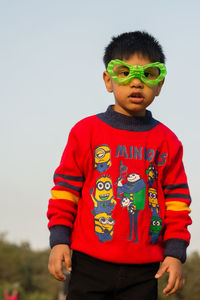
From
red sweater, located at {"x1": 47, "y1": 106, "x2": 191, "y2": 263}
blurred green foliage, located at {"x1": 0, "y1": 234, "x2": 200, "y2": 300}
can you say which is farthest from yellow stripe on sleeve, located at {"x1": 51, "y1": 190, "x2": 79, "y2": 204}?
blurred green foliage, located at {"x1": 0, "y1": 234, "x2": 200, "y2": 300}

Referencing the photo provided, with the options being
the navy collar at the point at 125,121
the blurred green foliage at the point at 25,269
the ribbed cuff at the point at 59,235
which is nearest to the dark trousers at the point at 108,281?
the ribbed cuff at the point at 59,235

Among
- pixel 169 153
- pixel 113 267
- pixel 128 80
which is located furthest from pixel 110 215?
pixel 128 80

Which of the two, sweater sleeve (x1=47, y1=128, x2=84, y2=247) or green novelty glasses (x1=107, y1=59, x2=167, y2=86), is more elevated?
green novelty glasses (x1=107, y1=59, x2=167, y2=86)

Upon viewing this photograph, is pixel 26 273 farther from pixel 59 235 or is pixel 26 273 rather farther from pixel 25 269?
pixel 59 235

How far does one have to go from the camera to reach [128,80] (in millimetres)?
3777

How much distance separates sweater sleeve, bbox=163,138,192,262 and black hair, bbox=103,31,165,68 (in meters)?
0.67

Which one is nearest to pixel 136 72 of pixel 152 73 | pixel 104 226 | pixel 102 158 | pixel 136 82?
pixel 136 82

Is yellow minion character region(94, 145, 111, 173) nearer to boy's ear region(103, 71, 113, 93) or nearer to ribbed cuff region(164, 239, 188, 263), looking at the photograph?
boy's ear region(103, 71, 113, 93)

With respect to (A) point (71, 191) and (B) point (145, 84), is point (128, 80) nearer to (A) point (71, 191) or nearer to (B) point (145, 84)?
(B) point (145, 84)

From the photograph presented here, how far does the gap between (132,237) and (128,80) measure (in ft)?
3.65

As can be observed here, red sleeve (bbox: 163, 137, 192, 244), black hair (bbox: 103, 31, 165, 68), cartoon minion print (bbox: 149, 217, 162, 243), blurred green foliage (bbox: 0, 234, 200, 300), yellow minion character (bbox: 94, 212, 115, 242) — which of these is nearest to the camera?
yellow minion character (bbox: 94, 212, 115, 242)

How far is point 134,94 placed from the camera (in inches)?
150

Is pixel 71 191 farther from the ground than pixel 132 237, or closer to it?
farther from the ground

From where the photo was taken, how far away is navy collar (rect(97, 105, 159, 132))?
3.86 m
